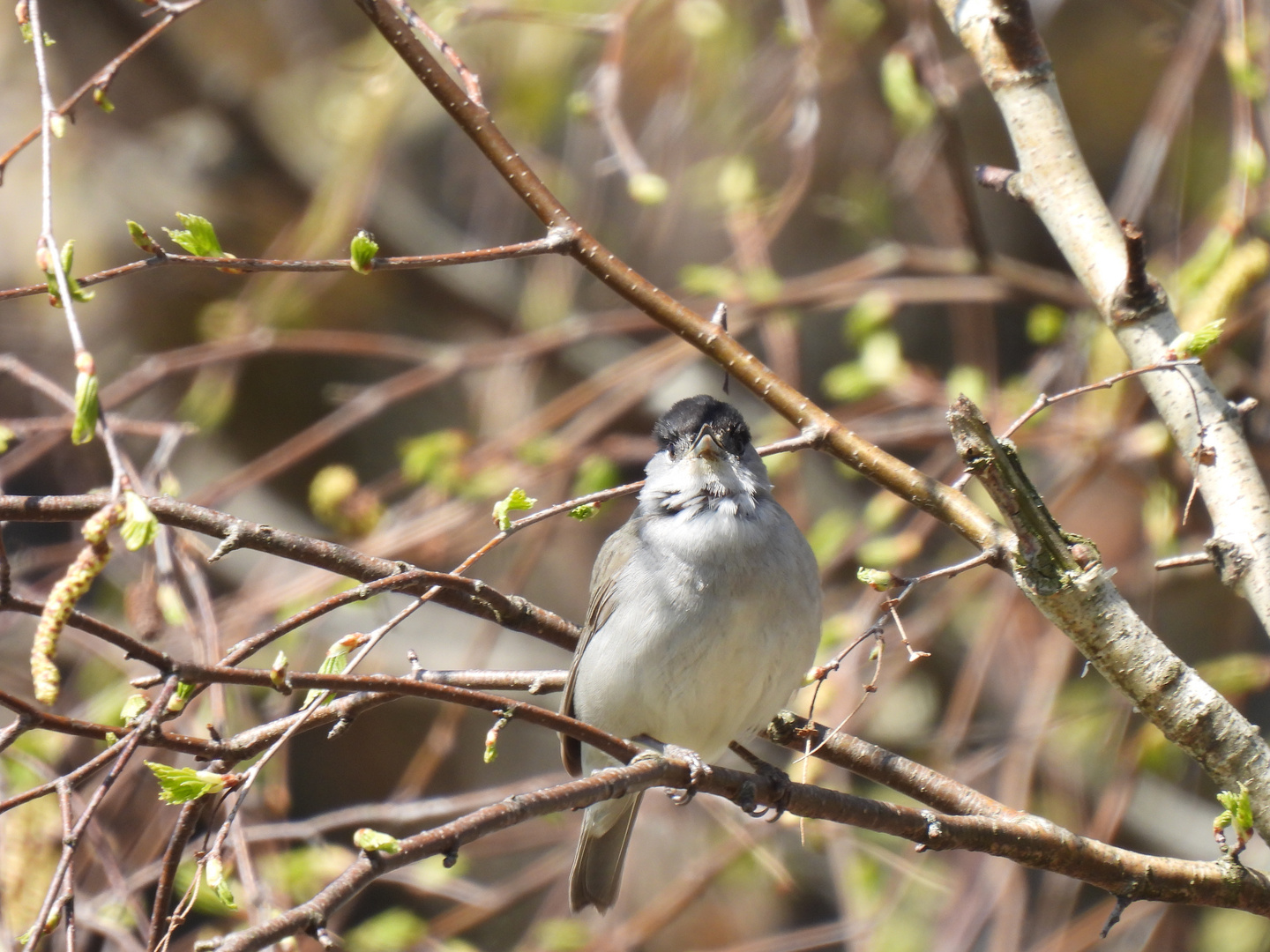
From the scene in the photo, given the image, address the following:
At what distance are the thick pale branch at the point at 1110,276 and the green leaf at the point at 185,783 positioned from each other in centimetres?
177

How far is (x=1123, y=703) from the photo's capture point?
439 centimetres

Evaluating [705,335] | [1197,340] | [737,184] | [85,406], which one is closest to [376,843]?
[85,406]

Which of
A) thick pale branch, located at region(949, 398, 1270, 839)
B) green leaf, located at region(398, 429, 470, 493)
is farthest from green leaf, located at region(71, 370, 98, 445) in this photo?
green leaf, located at region(398, 429, 470, 493)

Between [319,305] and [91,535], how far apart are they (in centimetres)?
484

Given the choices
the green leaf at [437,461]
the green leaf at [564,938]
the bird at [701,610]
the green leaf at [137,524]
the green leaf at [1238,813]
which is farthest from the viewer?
the green leaf at [564,938]

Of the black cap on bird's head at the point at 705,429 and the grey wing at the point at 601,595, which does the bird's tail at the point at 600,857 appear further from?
the black cap on bird's head at the point at 705,429

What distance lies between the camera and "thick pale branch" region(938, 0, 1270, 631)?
2.22 m

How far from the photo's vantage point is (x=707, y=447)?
3.18 m

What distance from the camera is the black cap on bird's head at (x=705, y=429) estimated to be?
3221 millimetres

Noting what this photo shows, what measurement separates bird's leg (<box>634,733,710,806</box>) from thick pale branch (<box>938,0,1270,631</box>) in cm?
104

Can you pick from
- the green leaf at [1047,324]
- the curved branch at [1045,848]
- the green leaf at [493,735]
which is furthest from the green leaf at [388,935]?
the green leaf at [1047,324]

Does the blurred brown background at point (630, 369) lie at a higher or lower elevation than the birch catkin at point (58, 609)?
higher

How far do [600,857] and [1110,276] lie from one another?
2.19 m

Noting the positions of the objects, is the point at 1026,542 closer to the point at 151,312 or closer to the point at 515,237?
the point at 515,237
